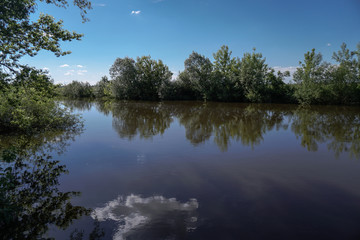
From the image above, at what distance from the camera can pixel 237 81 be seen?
3819cm

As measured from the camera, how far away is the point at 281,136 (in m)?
11.1

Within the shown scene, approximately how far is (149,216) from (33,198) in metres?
2.77

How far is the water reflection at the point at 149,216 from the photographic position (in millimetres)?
3557

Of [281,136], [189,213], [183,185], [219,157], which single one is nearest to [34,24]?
[183,185]

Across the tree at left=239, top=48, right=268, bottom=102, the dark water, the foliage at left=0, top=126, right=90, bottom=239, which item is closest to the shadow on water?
the foliage at left=0, top=126, right=90, bottom=239

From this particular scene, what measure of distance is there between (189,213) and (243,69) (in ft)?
Answer: 119

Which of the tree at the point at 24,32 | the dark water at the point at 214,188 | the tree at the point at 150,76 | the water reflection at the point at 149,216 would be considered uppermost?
the tree at the point at 150,76

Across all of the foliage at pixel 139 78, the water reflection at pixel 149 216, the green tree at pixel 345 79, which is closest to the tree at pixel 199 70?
the foliage at pixel 139 78

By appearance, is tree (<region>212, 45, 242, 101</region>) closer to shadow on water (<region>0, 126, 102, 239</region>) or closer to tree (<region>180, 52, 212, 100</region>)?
tree (<region>180, 52, 212, 100</region>)

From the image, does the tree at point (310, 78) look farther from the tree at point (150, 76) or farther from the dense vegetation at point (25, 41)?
the dense vegetation at point (25, 41)

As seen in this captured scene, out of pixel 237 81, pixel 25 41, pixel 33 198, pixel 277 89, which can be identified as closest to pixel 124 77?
pixel 237 81

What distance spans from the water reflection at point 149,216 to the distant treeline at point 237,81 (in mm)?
27213

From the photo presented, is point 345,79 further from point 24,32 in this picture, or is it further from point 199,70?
point 24,32

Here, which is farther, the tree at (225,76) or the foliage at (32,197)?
the tree at (225,76)
